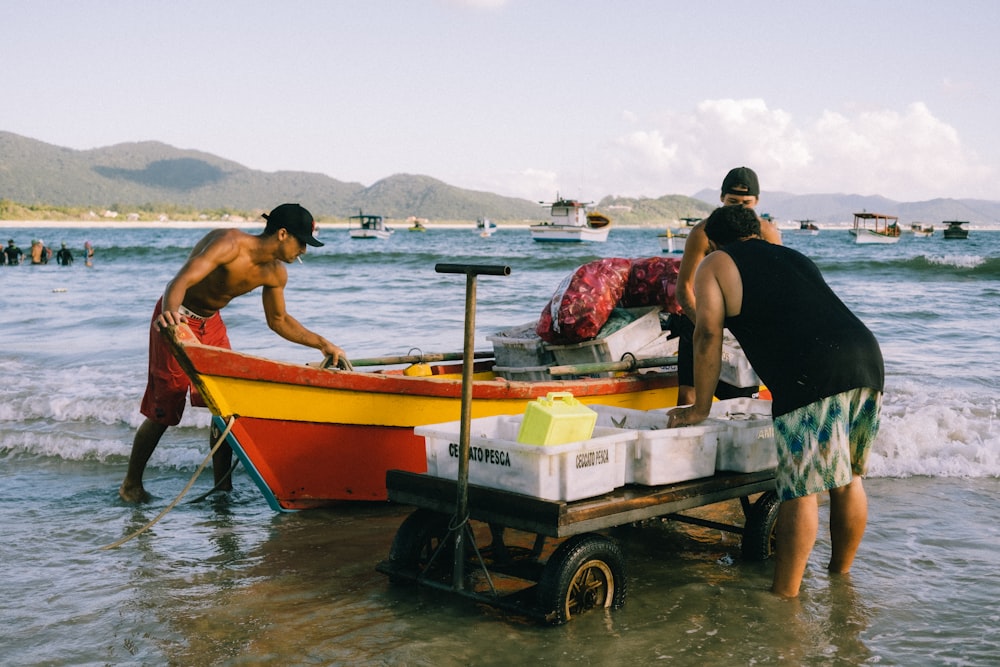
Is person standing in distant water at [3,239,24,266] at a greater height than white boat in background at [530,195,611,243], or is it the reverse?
white boat in background at [530,195,611,243]

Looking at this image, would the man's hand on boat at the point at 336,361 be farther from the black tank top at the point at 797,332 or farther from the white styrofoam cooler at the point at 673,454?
the black tank top at the point at 797,332

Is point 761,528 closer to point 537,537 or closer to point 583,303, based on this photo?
point 537,537

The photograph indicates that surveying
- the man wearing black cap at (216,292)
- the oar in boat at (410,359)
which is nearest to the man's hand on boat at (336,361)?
the man wearing black cap at (216,292)

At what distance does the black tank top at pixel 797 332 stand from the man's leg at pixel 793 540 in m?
0.45

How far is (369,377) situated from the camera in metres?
5.45

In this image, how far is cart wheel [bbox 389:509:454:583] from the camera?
14.5ft

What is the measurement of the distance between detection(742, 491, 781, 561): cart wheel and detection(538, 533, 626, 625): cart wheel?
1.09 metres

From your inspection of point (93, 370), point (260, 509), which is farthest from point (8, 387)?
point (260, 509)

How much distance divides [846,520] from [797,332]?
1.04 meters

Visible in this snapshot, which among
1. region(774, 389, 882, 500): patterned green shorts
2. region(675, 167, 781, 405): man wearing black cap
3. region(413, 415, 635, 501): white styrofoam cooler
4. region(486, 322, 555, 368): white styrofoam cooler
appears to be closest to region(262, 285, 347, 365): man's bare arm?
region(486, 322, 555, 368): white styrofoam cooler

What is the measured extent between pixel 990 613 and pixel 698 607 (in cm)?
138

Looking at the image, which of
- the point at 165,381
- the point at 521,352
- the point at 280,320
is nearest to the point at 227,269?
the point at 280,320

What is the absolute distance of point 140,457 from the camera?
241 inches

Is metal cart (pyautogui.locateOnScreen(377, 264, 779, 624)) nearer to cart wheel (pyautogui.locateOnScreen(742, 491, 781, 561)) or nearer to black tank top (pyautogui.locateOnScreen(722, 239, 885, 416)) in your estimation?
cart wheel (pyautogui.locateOnScreen(742, 491, 781, 561))
